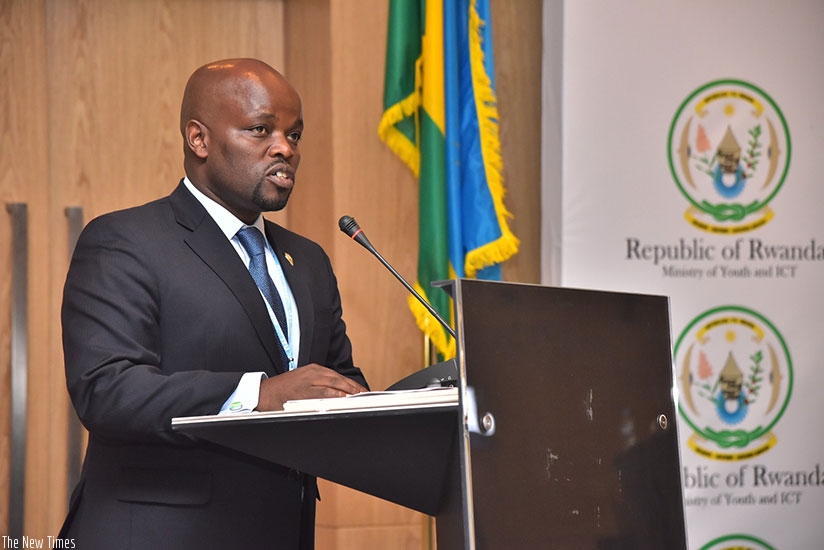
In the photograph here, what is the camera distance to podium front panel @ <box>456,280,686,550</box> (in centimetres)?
150

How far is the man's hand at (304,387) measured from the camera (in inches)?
66.5

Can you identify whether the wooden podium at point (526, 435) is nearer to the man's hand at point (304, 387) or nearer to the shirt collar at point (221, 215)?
the man's hand at point (304, 387)

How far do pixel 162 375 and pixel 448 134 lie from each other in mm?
2247

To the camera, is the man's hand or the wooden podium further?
Result: the man's hand

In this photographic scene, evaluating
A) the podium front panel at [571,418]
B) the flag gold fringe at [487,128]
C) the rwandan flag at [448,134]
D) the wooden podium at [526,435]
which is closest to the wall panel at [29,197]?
the rwandan flag at [448,134]

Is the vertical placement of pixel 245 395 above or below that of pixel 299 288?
below

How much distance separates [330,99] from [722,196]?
5.09 feet

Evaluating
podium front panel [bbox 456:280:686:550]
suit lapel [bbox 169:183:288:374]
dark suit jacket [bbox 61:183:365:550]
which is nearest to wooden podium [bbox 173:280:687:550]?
podium front panel [bbox 456:280:686:550]

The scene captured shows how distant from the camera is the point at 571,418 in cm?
163

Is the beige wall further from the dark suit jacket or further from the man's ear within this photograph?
the dark suit jacket

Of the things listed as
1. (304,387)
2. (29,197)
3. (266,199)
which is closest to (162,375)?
(304,387)

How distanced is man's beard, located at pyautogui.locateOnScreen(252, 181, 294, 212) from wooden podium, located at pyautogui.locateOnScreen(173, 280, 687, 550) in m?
0.84

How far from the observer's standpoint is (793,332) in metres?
4.09

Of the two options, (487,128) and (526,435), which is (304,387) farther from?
(487,128)
